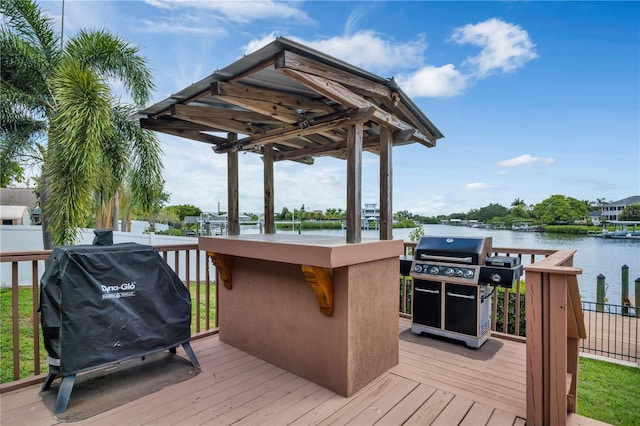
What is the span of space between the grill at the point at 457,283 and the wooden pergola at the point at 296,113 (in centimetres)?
88

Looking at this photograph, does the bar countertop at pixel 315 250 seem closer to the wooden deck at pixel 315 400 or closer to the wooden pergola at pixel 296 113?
the wooden pergola at pixel 296 113

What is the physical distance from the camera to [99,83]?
634 centimetres

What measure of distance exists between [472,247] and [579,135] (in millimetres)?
8680

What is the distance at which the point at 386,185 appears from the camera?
289 cm

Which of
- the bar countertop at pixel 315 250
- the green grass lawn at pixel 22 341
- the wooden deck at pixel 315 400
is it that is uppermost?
the bar countertop at pixel 315 250

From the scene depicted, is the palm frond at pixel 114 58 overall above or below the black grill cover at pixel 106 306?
above

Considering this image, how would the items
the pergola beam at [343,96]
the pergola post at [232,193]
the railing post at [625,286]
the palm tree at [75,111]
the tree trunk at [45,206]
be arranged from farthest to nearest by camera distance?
the railing post at [625,286] → the tree trunk at [45,206] → the palm tree at [75,111] → the pergola post at [232,193] → the pergola beam at [343,96]

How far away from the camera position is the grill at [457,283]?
309 centimetres

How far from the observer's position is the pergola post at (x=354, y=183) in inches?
96.6

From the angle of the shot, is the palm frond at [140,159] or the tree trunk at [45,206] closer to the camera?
the tree trunk at [45,206]

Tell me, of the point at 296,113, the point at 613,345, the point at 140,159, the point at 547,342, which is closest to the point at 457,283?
the point at 547,342

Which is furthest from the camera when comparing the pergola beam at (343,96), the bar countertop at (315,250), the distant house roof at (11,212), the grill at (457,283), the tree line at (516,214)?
the distant house roof at (11,212)

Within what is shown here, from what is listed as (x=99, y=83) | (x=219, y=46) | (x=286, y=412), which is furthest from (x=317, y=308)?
(x=99, y=83)

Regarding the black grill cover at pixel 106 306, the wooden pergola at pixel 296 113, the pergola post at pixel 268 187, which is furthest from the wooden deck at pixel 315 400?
the pergola post at pixel 268 187
